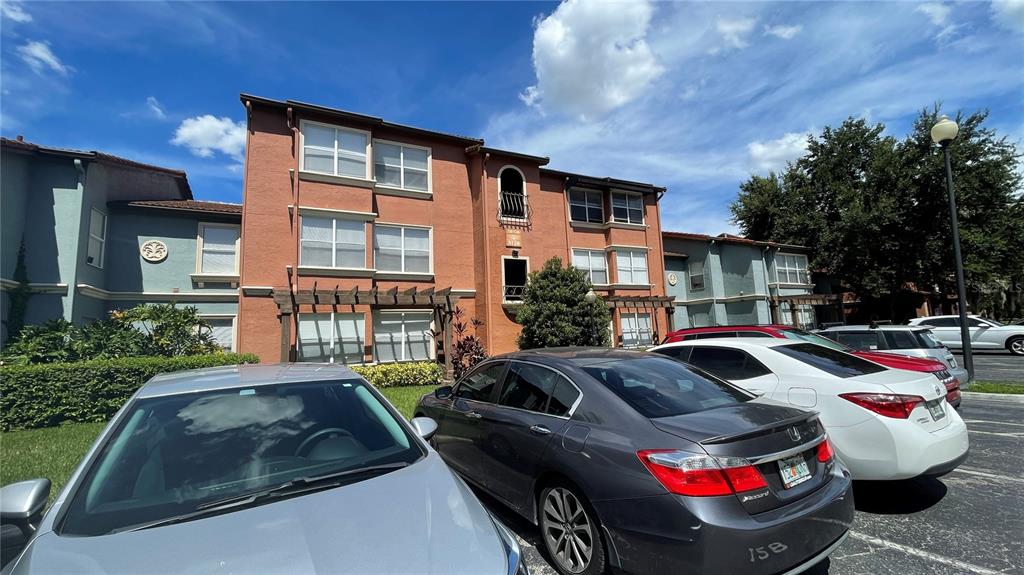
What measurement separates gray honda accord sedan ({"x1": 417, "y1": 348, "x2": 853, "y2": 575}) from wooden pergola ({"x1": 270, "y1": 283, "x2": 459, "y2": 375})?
36.0 feet

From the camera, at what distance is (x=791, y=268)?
95.1 feet

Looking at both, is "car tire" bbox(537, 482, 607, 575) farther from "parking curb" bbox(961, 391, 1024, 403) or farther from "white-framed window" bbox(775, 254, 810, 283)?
"white-framed window" bbox(775, 254, 810, 283)

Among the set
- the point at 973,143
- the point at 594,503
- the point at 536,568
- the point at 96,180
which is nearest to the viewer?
the point at 594,503

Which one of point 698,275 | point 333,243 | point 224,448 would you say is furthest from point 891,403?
point 698,275

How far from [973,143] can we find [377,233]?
35157mm

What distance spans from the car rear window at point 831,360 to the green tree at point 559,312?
988cm

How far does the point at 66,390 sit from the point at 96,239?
7.95 m

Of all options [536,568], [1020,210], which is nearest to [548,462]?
[536,568]

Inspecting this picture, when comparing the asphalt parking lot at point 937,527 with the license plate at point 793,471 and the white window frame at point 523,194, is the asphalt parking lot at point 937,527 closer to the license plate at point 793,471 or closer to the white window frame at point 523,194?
the license plate at point 793,471

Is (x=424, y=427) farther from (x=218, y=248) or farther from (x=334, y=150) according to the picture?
(x=218, y=248)

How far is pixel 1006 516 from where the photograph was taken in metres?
3.94

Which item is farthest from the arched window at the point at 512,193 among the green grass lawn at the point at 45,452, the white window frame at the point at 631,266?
the green grass lawn at the point at 45,452

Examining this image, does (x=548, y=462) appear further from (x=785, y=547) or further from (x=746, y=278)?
(x=746, y=278)

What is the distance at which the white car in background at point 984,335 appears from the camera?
1766 cm
